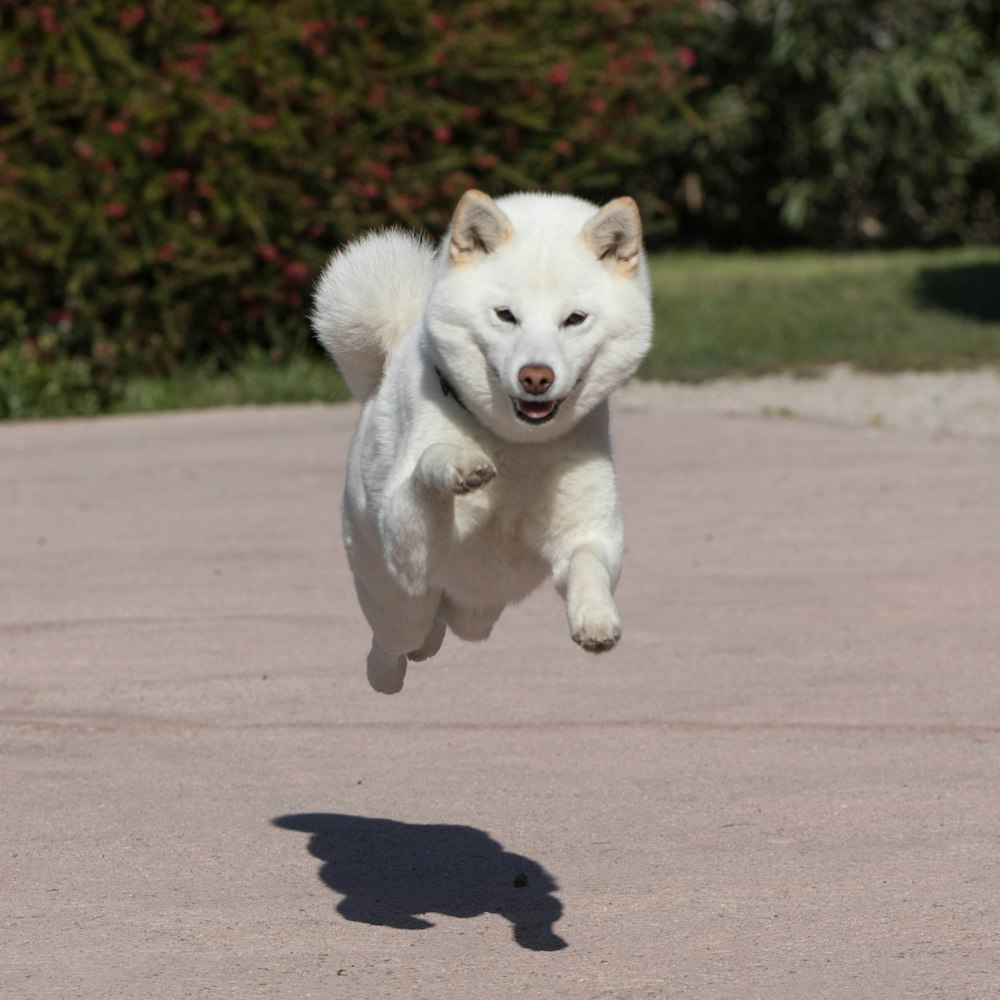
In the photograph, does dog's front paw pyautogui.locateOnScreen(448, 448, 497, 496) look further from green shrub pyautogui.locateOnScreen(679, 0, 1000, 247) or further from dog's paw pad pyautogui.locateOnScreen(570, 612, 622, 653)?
green shrub pyautogui.locateOnScreen(679, 0, 1000, 247)

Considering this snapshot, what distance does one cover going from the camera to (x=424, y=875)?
5.51 meters

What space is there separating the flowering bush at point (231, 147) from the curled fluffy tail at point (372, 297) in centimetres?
953

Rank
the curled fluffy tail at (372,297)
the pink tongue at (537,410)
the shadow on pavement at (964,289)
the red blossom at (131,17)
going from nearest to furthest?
the pink tongue at (537,410) → the curled fluffy tail at (372,297) → the red blossom at (131,17) → the shadow on pavement at (964,289)

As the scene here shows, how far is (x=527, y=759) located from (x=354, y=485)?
5.98ft

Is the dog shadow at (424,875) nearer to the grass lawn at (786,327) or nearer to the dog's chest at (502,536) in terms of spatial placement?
the dog's chest at (502,536)

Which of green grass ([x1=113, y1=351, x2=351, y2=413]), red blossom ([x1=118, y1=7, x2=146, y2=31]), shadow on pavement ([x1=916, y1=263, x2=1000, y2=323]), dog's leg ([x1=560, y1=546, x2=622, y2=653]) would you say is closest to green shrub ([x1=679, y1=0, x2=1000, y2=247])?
shadow on pavement ([x1=916, y1=263, x2=1000, y2=323])

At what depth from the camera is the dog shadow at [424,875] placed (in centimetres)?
518

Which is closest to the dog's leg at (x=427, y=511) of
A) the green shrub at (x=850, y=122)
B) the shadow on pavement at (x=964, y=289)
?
the shadow on pavement at (x=964, y=289)

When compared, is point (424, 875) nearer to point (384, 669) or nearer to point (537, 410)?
point (384, 669)

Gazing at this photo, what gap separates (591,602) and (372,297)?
1393 millimetres

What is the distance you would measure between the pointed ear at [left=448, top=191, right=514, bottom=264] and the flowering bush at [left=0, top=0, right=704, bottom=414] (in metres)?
10.2

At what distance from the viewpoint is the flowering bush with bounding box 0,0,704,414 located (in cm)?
1433

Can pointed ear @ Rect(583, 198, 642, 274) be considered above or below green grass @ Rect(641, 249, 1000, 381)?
above

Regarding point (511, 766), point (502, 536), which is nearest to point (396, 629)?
point (502, 536)
